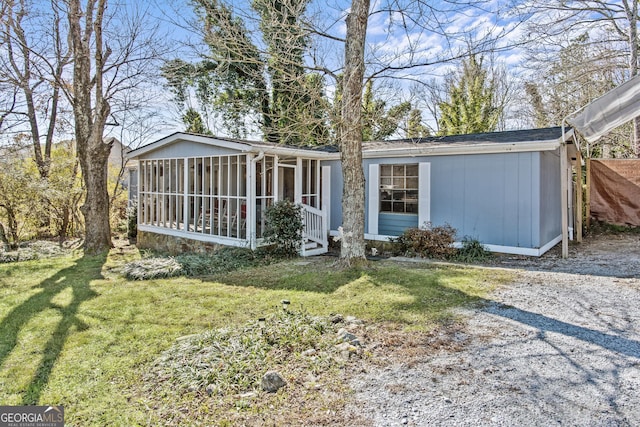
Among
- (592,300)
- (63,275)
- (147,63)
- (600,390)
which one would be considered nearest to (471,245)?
(592,300)

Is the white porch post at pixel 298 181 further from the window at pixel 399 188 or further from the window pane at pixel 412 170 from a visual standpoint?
the window pane at pixel 412 170

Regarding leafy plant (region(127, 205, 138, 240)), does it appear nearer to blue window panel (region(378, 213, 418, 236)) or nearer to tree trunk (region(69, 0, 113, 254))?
tree trunk (region(69, 0, 113, 254))

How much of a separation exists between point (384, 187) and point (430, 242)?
2.18 metres

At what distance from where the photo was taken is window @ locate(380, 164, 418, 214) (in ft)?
30.5

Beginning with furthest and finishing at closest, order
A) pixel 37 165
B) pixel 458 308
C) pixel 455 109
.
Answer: pixel 455 109, pixel 37 165, pixel 458 308

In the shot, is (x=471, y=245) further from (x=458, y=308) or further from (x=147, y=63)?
(x=147, y=63)

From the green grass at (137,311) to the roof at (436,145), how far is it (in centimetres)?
267

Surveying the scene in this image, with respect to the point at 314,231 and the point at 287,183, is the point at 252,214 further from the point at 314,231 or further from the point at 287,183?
the point at 287,183

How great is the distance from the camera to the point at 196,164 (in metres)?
9.53

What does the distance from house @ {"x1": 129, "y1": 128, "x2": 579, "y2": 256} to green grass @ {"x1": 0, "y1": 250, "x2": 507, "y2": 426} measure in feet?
6.67

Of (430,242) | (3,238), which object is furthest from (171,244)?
(430,242)

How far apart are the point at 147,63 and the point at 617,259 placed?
11.6 m

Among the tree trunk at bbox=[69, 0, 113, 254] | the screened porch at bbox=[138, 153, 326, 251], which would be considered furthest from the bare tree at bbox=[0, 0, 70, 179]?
the screened porch at bbox=[138, 153, 326, 251]

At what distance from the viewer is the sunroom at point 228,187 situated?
8586 mm
